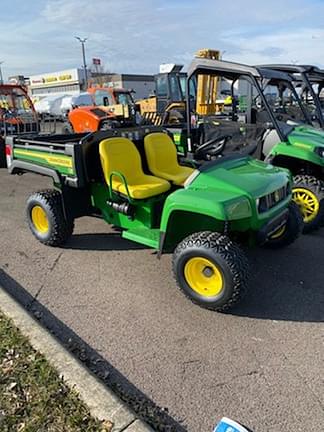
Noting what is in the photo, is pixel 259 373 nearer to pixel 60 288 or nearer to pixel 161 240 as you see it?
pixel 161 240

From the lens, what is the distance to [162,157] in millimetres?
4297

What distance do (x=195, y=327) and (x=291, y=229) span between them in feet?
5.49

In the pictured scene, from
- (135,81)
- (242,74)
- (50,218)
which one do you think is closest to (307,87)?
(242,74)

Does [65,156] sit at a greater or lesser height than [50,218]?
greater

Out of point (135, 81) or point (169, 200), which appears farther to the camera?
point (135, 81)

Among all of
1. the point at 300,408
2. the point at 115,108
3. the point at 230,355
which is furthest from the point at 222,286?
the point at 115,108

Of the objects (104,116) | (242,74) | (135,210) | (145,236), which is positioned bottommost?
(145,236)

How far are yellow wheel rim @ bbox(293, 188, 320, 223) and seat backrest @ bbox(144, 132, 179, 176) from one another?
1.55m

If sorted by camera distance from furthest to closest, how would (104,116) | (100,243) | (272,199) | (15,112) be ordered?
(104,116) < (15,112) < (100,243) < (272,199)

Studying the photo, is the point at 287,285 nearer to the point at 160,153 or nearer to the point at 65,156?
the point at 160,153

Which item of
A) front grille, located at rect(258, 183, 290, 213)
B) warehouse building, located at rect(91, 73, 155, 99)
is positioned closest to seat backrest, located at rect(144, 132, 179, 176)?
front grille, located at rect(258, 183, 290, 213)

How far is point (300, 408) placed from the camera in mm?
2121

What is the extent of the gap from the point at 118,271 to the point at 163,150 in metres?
1.47

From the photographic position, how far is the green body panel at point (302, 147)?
Answer: 4.55 meters
